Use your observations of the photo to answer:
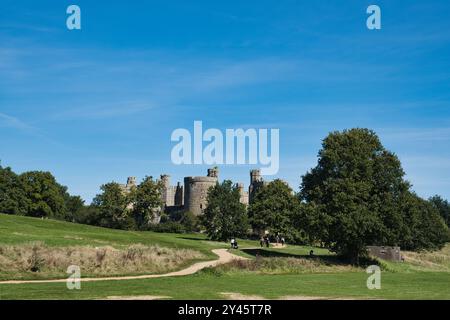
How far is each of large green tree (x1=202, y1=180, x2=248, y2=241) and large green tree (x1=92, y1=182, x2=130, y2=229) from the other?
71.5ft

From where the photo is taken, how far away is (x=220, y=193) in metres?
72.9

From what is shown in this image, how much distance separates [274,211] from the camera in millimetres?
72500

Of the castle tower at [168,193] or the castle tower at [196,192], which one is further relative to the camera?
the castle tower at [168,193]

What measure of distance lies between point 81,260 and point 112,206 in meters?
57.3

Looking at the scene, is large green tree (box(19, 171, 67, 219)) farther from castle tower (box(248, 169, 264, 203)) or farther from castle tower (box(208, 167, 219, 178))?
castle tower (box(248, 169, 264, 203))

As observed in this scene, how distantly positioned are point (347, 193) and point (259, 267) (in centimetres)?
1293

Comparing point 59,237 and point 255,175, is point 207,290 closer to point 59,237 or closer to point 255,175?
point 59,237

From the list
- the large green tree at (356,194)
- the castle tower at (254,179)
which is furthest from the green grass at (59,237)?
the castle tower at (254,179)

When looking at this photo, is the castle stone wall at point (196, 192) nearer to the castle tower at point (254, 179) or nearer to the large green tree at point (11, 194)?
the castle tower at point (254, 179)

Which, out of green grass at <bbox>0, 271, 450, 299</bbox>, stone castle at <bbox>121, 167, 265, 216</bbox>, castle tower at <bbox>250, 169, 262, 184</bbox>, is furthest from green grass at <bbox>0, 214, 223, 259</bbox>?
castle tower at <bbox>250, 169, 262, 184</bbox>

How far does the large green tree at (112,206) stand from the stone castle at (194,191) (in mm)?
8329

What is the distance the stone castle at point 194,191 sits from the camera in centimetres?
11438
